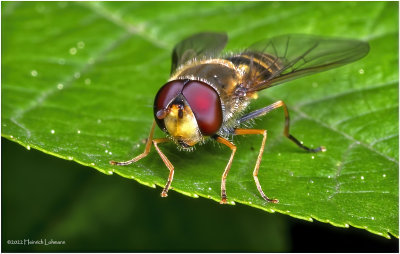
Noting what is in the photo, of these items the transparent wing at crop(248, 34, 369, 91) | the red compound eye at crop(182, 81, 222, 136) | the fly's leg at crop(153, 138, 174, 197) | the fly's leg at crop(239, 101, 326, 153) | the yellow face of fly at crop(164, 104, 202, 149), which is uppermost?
the transparent wing at crop(248, 34, 369, 91)

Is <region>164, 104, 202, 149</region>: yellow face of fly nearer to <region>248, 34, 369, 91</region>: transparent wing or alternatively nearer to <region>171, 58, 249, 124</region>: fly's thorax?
<region>171, 58, 249, 124</region>: fly's thorax

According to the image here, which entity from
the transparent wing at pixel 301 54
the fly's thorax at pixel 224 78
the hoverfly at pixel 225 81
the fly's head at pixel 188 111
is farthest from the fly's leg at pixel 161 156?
the transparent wing at pixel 301 54

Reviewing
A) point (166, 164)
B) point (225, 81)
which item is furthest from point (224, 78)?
point (166, 164)

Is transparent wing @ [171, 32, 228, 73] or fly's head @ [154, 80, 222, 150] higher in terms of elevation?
transparent wing @ [171, 32, 228, 73]

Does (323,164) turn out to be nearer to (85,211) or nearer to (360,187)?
(360,187)

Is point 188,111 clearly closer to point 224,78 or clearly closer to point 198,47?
point 224,78

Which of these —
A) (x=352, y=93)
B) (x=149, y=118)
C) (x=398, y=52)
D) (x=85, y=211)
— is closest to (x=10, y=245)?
(x=85, y=211)

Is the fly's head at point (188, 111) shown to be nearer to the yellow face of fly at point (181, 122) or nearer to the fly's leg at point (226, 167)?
the yellow face of fly at point (181, 122)

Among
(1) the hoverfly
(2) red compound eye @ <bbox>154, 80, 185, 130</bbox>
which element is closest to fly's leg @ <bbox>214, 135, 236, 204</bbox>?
(1) the hoverfly
